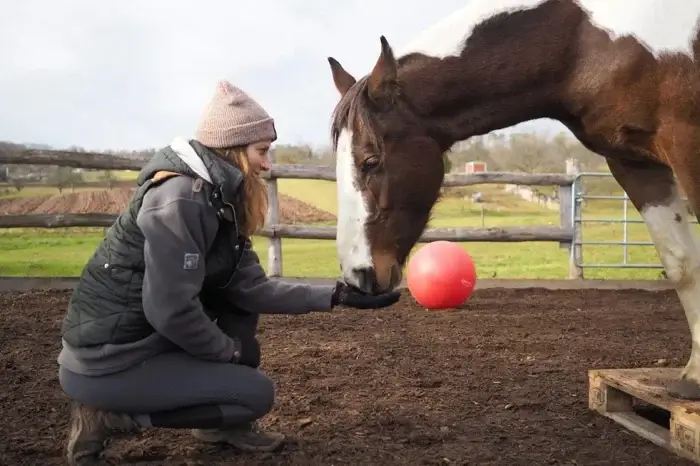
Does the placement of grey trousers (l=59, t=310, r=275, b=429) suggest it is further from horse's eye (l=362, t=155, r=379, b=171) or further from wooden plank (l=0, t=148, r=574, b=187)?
wooden plank (l=0, t=148, r=574, b=187)

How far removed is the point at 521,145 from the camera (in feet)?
32.1

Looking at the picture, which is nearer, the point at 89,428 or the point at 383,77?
the point at 89,428

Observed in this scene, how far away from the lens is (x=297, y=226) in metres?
7.66

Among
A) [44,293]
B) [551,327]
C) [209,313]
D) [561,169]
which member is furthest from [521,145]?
[209,313]

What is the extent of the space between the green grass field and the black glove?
3370 millimetres

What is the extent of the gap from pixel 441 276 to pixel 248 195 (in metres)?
3.48

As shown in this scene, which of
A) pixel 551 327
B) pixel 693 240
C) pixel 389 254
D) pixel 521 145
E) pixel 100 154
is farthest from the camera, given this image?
pixel 521 145

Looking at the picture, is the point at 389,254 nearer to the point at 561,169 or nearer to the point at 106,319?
the point at 106,319

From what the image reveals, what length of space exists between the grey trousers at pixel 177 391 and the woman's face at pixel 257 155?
685 millimetres

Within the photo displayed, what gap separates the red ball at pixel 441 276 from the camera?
5500 mm

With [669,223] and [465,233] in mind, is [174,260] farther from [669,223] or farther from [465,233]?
[465,233]

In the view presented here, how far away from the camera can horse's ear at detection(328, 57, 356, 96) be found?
2893 millimetres

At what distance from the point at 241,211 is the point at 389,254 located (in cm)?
70

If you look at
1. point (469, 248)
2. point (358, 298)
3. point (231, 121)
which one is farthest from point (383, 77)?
point (469, 248)
